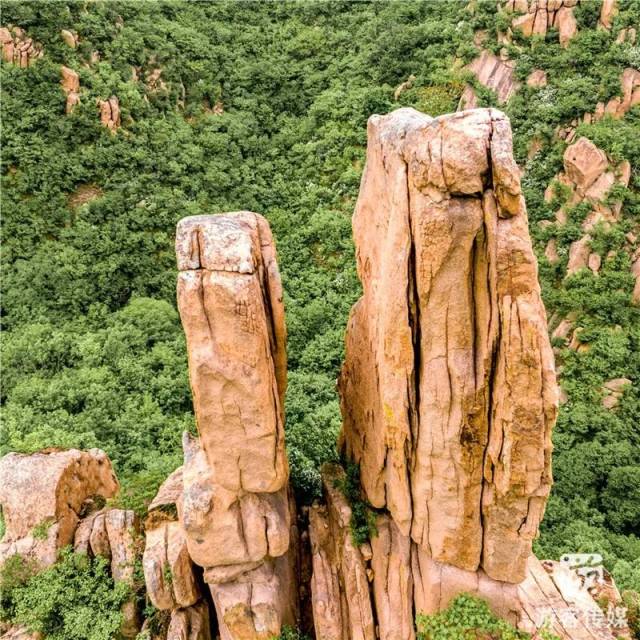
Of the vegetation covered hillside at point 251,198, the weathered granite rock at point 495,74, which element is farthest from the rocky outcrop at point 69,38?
the weathered granite rock at point 495,74

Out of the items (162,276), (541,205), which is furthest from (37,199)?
(541,205)

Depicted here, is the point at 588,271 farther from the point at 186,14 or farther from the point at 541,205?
the point at 186,14

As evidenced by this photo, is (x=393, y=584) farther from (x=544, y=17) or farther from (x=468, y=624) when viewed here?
(x=544, y=17)

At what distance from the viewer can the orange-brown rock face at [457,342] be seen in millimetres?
8734

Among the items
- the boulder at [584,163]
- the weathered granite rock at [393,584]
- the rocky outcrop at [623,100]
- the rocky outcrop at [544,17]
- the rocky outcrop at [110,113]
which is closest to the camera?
the weathered granite rock at [393,584]

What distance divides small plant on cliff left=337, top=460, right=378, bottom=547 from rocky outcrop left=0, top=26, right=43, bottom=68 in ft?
122

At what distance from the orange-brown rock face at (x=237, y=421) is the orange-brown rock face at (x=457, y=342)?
2.58 m

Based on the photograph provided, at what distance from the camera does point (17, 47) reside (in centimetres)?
3472

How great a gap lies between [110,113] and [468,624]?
3822cm

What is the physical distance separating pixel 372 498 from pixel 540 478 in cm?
462

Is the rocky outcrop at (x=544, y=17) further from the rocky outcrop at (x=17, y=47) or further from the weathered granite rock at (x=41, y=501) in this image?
the weathered granite rock at (x=41, y=501)

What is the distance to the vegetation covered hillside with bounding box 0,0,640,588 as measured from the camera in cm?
2427

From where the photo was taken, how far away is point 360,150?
37375 mm

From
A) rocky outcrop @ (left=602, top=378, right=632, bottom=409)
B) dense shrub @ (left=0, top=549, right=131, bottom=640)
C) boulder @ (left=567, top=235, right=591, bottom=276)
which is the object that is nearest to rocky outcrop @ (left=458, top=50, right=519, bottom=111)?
boulder @ (left=567, top=235, right=591, bottom=276)
